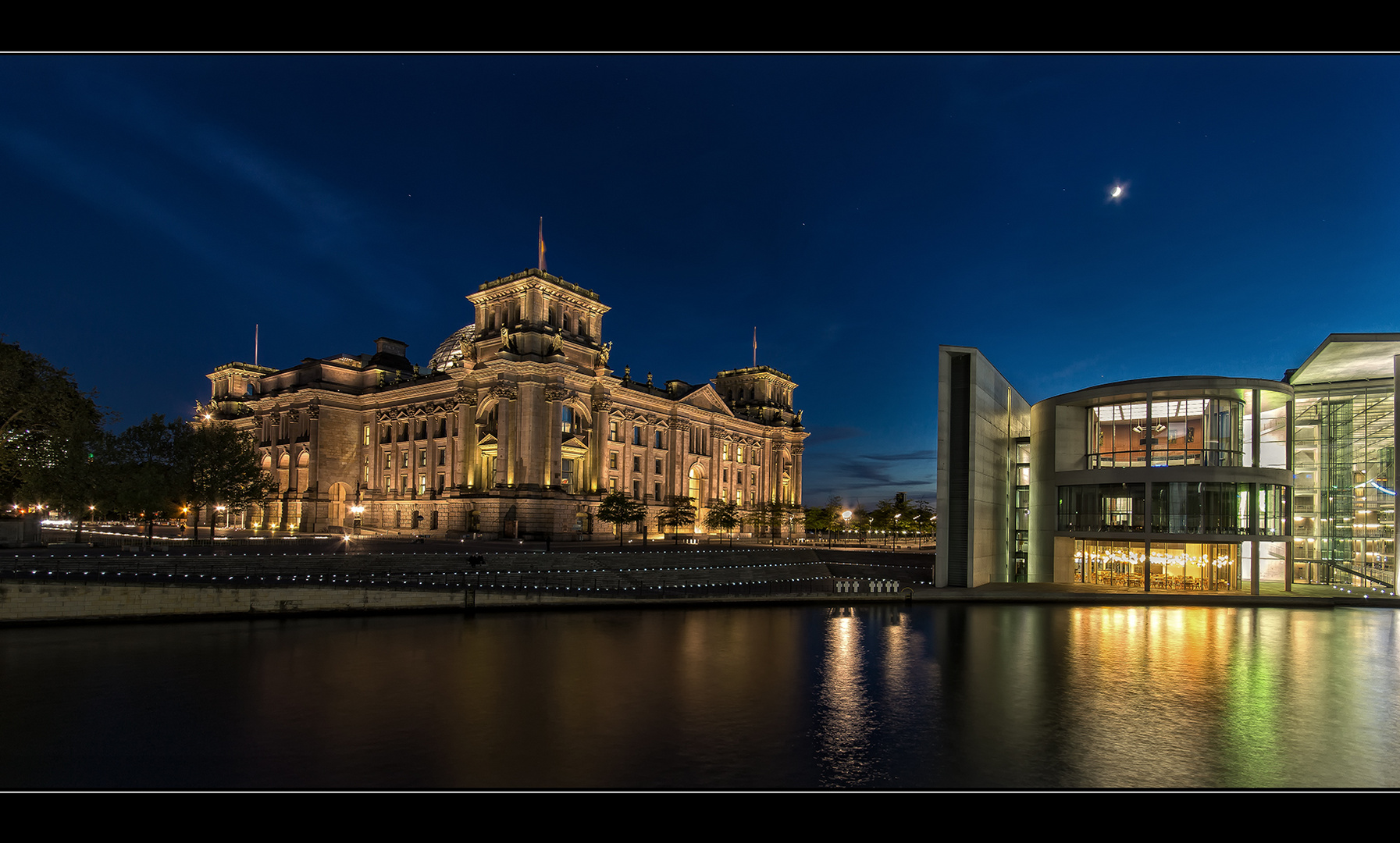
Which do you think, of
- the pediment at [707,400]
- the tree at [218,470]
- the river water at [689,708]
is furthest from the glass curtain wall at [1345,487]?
the tree at [218,470]

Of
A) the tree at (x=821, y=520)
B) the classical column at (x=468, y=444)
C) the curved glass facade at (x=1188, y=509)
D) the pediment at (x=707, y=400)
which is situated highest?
the pediment at (x=707, y=400)

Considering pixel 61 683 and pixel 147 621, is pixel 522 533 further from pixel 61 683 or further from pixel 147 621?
pixel 61 683

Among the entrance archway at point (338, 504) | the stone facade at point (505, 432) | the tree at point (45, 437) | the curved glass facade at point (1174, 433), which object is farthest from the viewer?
the entrance archway at point (338, 504)

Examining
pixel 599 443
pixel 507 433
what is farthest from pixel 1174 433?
pixel 507 433

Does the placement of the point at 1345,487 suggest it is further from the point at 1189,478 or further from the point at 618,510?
the point at 618,510

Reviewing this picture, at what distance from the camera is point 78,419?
150 ft

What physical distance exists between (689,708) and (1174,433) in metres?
42.6

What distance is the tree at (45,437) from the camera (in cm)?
4347

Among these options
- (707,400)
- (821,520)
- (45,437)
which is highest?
(707,400)

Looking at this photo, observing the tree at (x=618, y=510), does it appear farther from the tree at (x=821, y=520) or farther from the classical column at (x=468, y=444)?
the tree at (x=821, y=520)

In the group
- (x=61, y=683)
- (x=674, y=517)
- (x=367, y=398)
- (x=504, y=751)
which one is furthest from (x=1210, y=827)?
(x=367, y=398)

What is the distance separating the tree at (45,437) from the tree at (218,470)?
5.77 m

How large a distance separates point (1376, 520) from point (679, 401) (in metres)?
67.8

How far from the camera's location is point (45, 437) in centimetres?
4797
